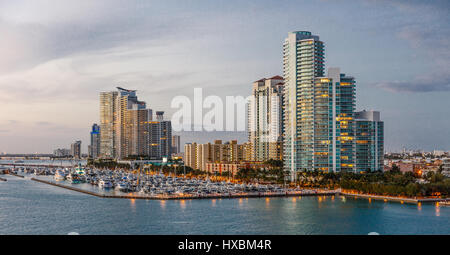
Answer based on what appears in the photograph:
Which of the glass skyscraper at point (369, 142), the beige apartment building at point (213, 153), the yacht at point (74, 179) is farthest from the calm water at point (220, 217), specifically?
the beige apartment building at point (213, 153)

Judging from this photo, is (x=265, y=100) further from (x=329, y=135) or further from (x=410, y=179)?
(x=410, y=179)

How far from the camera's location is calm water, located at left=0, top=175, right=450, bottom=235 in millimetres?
23141

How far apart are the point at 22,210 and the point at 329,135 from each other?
100ft

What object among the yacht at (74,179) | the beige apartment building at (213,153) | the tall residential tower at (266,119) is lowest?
the yacht at (74,179)

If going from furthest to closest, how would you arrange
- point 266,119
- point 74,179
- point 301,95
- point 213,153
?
point 213,153
point 266,119
point 74,179
point 301,95

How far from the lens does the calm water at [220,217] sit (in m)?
23.1

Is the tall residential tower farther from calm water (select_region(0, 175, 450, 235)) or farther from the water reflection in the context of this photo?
the water reflection

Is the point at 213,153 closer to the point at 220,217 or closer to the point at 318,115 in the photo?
the point at 318,115

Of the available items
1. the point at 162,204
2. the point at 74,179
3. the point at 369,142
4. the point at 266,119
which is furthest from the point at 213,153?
the point at 162,204

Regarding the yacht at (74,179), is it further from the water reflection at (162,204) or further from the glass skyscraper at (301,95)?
the water reflection at (162,204)

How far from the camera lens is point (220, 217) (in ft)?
86.2

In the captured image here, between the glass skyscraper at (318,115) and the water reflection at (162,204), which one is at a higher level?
the glass skyscraper at (318,115)

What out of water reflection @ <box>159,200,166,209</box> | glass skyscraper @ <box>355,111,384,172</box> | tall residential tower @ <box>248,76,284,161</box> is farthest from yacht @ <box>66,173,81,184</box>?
glass skyscraper @ <box>355,111,384,172</box>

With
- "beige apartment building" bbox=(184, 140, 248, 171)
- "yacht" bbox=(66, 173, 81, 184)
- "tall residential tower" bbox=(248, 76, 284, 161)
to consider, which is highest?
"tall residential tower" bbox=(248, 76, 284, 161)
